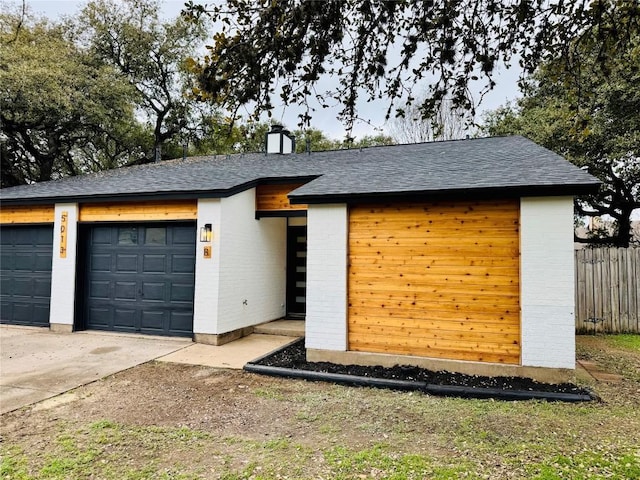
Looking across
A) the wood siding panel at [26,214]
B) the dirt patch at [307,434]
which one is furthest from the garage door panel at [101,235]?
the dirt patch at [307,434]

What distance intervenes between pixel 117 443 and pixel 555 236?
17.0ft

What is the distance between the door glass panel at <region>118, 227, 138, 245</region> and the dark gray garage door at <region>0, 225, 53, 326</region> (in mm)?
1802

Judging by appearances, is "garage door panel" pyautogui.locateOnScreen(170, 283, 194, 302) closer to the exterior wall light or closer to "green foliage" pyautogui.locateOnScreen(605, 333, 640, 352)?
the exterior wall light

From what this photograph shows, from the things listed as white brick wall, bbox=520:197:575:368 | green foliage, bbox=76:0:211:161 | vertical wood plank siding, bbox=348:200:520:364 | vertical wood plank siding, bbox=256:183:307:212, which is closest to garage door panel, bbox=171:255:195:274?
vertical wood plank siding, bbox=256:183:307:212

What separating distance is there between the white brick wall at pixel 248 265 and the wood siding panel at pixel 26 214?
4253mm

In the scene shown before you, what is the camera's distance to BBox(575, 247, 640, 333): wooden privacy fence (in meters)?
8.20

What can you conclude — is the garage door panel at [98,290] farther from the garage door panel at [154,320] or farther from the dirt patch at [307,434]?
the dirt patch at [307,434]

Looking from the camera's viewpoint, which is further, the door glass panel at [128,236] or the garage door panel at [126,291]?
the door glass panel at [128,236]

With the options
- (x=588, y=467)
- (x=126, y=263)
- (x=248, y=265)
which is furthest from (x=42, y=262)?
(x=588, y=467)

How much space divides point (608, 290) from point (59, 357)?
10.3m

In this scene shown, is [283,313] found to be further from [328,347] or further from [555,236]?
[555,236]

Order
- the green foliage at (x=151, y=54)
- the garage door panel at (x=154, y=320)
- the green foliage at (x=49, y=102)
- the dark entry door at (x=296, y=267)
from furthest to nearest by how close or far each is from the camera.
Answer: the green foliage at (x=151, y=54), the green foliage at (x=49, y=102), the dark entry door at (x=296, y=267), the garage door panel at (x=154, y=320)

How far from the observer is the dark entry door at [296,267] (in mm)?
9477

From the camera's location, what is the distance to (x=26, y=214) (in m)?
8.78
